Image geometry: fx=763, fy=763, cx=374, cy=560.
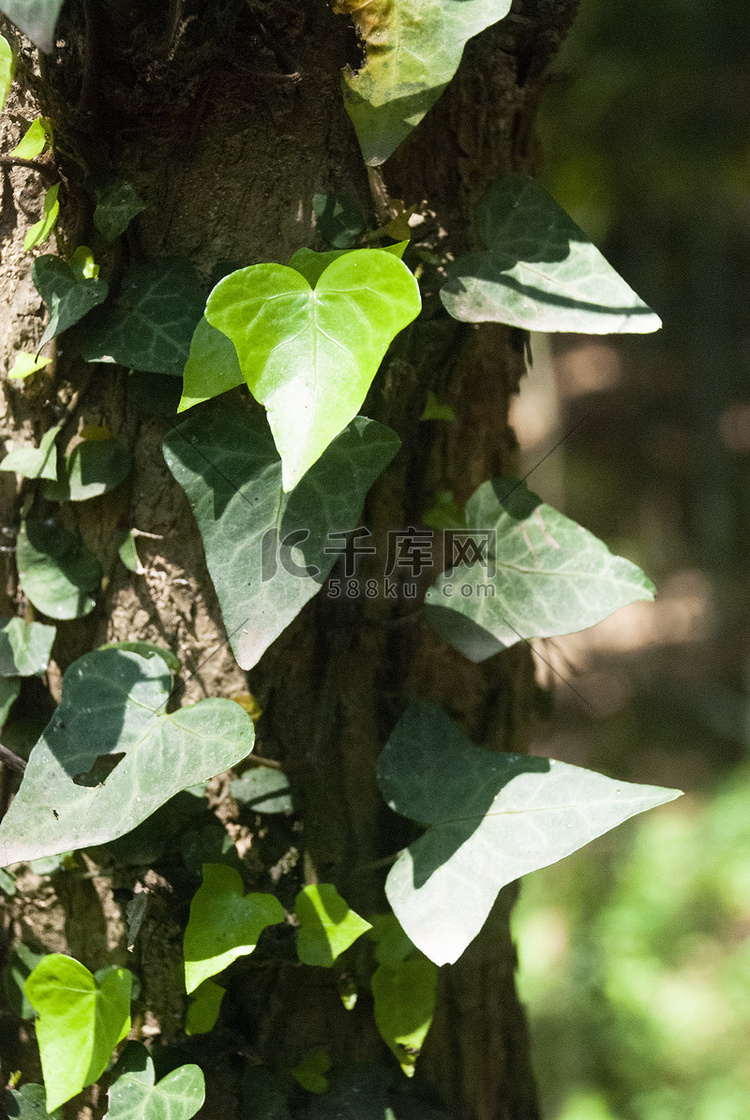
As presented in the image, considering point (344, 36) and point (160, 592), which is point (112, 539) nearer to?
point (160, 592)

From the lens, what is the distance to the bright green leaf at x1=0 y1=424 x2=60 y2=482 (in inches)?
23.2

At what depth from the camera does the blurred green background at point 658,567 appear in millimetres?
1963

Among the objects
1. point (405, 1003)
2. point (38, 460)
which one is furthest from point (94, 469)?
point (405, 1003)

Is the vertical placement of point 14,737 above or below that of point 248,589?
below

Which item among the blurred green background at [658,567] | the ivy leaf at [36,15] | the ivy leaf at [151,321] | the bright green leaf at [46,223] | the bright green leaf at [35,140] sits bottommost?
the blurred green background at [658,567]

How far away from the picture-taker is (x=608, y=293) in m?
0.56

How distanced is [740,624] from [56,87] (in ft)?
12.7

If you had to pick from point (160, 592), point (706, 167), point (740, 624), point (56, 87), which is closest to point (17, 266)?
point (56, 87)

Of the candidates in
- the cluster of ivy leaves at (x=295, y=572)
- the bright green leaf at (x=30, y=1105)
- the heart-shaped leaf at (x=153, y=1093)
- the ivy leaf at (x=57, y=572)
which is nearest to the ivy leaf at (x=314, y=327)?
the cluster of ivy leaves at (x=295, y=572)

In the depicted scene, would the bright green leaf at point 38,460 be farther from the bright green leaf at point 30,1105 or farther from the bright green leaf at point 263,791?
the bright green leaf at point 30,1105

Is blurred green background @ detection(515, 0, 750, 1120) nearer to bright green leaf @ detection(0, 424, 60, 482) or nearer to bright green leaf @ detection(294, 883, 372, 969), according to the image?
bright green leaf @ detection(294, 883, 372, 969)

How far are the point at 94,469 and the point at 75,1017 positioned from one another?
409 mm

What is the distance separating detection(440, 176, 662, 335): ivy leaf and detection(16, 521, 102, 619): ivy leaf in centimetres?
35

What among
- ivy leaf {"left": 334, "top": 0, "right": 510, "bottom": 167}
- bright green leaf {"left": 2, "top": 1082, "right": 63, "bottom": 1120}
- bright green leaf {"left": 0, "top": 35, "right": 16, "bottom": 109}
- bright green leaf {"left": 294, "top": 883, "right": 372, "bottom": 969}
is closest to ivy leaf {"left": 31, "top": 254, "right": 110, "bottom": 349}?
bright green leaf {"left": 0, "top": 35, "right": 16, "bottom": 109}
